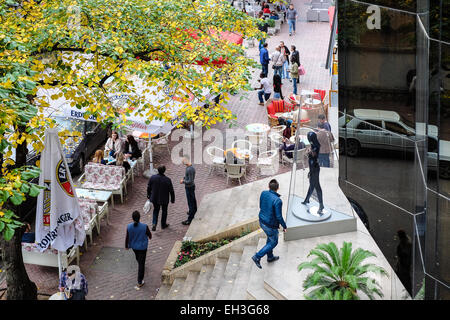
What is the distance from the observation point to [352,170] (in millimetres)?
10219

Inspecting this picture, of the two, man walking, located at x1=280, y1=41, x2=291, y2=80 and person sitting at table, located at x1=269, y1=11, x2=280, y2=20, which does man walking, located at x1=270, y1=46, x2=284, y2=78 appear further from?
person sitting at table, located at x1=269, y1=11, x2=280, y2=20

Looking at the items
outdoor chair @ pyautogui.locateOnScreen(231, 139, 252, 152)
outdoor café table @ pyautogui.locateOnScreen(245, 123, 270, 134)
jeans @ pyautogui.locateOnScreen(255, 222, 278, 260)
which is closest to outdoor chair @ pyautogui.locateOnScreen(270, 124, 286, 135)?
outdoor café table @ pyautogui.locateOnScreen(245, 123, 270, 134)

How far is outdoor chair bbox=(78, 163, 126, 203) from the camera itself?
16.2 meters

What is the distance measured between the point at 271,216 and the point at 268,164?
659cm

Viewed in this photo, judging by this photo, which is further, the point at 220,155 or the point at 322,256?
the point at 220,155

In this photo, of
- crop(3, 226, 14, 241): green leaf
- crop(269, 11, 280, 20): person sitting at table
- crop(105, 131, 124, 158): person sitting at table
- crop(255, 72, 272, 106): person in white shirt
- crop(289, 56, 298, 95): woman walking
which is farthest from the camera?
crop(269, 11, 280, 20): person sitting at table

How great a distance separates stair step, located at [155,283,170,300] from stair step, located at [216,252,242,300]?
130 centimetres

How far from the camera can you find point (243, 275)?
1134cm

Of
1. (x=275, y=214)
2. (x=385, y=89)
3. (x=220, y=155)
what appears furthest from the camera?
(x=220, y=155)
